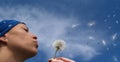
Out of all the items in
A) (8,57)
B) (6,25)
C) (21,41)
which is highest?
(6,25)

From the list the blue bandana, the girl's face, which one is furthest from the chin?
the blue bandana

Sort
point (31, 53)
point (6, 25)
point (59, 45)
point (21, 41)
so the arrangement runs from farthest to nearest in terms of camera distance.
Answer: point (59, 45) < point (6, 25) < point (21, 41) < point (31, 53)

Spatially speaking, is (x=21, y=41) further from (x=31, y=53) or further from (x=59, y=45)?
(x=59, y=45)

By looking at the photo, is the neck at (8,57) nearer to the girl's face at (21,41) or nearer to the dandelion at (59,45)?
the girl's face at (21,41)

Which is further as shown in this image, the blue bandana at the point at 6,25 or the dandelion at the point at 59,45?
the dandelion at the point at 59,45

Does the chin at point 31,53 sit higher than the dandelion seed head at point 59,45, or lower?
lower

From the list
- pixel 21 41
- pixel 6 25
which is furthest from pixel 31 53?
pixel 6 25

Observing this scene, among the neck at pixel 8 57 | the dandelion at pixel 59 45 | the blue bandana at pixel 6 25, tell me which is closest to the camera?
the neck at pixel 8 57

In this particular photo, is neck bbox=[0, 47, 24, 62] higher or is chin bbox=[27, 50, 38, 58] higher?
chin bbox=[27, 50, 38, 58]

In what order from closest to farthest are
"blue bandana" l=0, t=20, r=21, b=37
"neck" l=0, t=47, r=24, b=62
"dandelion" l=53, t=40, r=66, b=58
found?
"neck" l=0, t=47, r=24, b=62 < "blue bandana" l=0, t=20, r=21, b=37 < "dandelion" l=53, t=40, r=66, b=58

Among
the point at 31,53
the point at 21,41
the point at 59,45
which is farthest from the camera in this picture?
the point at 59,45

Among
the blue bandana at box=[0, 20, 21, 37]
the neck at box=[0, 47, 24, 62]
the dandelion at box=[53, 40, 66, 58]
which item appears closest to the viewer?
the neck at box=[0, 47, 24, 62]

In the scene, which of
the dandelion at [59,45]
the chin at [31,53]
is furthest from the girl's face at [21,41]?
the dandelion at [59,45]

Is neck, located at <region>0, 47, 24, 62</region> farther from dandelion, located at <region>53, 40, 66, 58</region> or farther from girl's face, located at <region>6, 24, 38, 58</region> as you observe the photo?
dandelion, located at <region>53, 40, 66, 58</region>
